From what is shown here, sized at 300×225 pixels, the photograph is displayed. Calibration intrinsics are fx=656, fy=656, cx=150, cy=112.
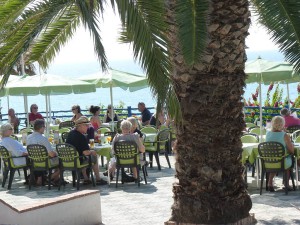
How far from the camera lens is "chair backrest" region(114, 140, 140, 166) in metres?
12.3

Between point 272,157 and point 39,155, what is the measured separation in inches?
174

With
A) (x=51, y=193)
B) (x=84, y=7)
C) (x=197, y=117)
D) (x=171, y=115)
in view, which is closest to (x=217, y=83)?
(x=197, y=117)

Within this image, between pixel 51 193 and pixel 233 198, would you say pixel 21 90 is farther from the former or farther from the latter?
pixel 233 198

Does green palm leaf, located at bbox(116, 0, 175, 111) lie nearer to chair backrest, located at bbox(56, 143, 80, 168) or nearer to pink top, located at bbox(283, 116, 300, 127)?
chair backrest, located at bbox(56, 143, 80, 168)

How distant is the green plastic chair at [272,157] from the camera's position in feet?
36.7

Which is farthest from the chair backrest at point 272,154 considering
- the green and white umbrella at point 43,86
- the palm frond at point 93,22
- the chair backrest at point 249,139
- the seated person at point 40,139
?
the green and white umbrella at point 43,86

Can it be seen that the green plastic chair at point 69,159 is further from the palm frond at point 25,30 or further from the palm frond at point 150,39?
the palm frond at point 150,39

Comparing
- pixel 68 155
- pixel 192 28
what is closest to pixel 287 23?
pixel 192 28

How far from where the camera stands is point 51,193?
12.3 m

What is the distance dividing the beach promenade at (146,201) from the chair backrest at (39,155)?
0.51 m

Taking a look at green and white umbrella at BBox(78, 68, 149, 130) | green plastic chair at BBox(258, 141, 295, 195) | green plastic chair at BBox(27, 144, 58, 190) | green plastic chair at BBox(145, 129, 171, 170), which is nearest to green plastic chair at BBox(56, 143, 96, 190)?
green plastic chair at BBox(27, 144, 58, 190)

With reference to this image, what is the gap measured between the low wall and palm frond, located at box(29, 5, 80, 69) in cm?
217

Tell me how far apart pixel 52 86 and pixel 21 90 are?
720 mm

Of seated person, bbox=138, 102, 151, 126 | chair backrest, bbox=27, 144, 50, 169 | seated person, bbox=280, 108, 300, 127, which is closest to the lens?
chair backrest, bbox=27, 144, 50, 169
